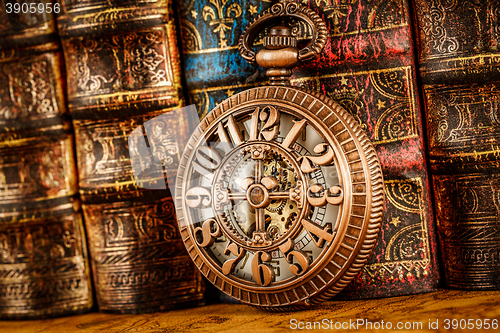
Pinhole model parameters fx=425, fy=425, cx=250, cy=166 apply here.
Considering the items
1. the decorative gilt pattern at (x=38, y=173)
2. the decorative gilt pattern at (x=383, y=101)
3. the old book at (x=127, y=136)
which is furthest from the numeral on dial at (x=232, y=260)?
the decorative gilt pattern at (x=38, y=173)

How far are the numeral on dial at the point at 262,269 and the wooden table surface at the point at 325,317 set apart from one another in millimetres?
75

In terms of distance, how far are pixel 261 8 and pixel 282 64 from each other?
174 mm

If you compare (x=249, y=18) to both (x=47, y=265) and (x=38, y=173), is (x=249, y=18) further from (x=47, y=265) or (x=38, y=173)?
(x=47, y=265)

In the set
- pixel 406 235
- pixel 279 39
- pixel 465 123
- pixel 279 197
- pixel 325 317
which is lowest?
pixel 325 317

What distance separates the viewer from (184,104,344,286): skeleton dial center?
79 centimetres

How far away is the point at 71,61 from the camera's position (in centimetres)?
102

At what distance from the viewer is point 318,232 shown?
777 mm

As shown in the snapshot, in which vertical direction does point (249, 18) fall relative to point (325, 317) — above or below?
above

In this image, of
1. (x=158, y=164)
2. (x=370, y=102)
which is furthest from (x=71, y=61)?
(x=370, y=102)

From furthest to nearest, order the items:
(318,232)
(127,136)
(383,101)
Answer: (127,136), (383,101), (318,232)

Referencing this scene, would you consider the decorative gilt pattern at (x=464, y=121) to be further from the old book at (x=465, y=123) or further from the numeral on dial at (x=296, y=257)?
the numeral on dial at (x=296, y=257)

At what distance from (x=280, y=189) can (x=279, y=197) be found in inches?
0.7

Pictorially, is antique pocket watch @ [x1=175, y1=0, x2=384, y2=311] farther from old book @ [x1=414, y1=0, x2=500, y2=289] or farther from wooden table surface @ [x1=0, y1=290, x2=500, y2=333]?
old book @ [x1=414, y1=0, x2=500, y2=289]

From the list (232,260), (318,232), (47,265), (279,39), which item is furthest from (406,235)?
(47,265)
